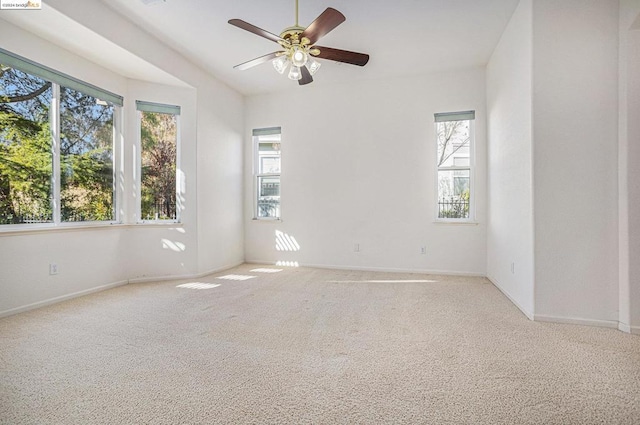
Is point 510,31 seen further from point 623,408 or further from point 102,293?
point 102,293

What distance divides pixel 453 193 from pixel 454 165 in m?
0.43

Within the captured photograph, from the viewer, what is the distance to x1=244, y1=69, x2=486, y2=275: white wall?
4430mm

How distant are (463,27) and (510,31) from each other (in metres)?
0.48

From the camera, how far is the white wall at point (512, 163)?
279cm

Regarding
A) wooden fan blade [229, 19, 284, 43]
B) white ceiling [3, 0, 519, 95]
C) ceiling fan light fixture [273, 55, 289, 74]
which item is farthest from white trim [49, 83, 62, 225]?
ceiling fan light fixture [273, 55, 289, 74]

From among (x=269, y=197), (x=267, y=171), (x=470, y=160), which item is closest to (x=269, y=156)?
(x=267, y=171)

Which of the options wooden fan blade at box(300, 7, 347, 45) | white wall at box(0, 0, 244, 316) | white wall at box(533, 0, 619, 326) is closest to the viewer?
wooden fan blade at box(300, 7, 347, 45)

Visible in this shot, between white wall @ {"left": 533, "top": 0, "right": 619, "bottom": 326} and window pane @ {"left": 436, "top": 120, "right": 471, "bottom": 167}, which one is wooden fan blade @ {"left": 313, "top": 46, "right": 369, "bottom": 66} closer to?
white wall @ {"left": 533, "top": 0, "right": 619, "bottom": 326}

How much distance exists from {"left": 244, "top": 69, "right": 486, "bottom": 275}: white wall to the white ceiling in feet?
1.50

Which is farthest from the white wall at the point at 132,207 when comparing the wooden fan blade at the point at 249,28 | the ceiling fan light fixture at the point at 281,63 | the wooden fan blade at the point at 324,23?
the wooden fan blade at the point at 324,23

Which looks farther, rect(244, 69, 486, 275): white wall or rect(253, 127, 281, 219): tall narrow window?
rect(253, 127, 281, 219): tall narrow window

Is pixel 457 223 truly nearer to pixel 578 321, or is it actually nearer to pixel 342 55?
pixel 578 321

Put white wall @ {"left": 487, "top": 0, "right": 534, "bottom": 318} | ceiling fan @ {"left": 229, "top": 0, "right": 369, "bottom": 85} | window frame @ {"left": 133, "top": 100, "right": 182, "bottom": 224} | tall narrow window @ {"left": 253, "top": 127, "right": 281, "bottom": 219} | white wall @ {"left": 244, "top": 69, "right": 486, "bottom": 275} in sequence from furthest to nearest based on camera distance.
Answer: tall narrow window @ {"left": 253, "top": 127, "right": 281, "bottom": 219}
white wall @ {"left": 244, "top": 69, "right": 486, "bottom": 275}
window frame @ {"left": 133, "top": 100, "right": 182, "bottom": 224}
white wall @ {"left": 487, "top": 0, "right": 534, "bottom": 318}
ceiling fan @ {"left": 229, "top": 0, "right": 369, "bottom": 85}

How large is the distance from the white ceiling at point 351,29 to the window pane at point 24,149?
579 millimetres
